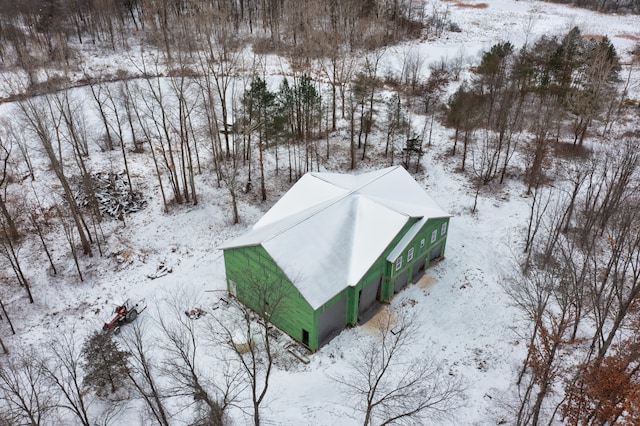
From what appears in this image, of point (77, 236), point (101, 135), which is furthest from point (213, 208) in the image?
point (101, 135)

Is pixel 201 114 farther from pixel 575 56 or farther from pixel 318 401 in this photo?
pixel 575 56

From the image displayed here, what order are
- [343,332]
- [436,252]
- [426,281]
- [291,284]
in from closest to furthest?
[291,284], [343,332], [426,281], [436,252]

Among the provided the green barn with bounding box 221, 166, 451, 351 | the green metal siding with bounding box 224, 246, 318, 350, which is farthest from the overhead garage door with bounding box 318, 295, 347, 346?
the green metal siding with bounding box 224, 246, 318, 350

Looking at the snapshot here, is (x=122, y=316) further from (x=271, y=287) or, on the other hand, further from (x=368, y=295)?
(x=368, y=295)

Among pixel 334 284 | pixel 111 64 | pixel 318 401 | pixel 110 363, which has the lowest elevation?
pixel 318 401

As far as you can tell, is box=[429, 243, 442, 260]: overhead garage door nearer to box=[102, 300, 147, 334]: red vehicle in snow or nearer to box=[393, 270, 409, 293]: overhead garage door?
box=[393, 270, 409, 293]: overhead garage door

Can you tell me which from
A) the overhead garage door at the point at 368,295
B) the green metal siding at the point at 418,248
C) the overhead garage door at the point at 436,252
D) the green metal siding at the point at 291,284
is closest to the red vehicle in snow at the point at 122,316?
the green metal siding at the point at 291,284

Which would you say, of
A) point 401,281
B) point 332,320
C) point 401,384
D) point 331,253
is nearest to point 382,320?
point 401,281
